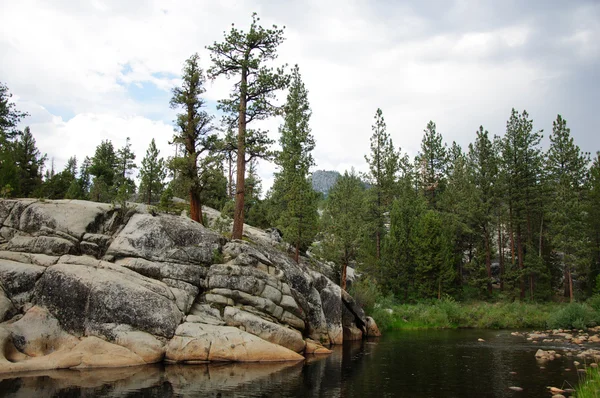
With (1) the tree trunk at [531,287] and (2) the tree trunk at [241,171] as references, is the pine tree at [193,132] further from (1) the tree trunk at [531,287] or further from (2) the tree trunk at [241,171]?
(1) the tree trunk at [531,287]

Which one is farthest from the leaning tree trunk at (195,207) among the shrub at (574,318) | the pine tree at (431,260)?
the shrub at (574,318)

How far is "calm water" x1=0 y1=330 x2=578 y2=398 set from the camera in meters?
15.3

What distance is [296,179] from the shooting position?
37312 mm

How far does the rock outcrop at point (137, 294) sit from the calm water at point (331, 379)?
4.24 ft

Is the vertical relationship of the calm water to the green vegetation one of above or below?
above

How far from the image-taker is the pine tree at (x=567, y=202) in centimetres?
5094

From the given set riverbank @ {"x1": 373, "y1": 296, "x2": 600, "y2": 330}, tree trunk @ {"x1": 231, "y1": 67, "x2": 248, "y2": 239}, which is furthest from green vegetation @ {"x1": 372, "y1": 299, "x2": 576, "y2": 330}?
tree trunk @ {"x1": 231, "y1": 67, "x2": 248, "y2": 239}

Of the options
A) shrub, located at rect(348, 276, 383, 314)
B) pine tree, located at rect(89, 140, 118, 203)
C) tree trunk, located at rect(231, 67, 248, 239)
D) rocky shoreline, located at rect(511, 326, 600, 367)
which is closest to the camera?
rocky shoreline, located at rect(511, 326, 600, 367)

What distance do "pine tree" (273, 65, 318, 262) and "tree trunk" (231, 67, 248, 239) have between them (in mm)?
2583

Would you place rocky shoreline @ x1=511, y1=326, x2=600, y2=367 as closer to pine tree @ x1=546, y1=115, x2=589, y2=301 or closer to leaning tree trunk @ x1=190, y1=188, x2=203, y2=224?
pine tree @ x1=546, y1=115, x2=589, y2=301

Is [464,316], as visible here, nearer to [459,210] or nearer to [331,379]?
[459,210]

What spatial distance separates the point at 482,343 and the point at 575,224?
28972 millimetres

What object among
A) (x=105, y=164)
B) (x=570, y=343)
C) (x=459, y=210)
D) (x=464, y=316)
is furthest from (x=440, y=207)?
(x=105, y=164)

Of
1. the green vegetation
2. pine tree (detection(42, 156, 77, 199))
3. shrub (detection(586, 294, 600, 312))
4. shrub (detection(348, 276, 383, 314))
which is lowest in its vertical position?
the green vegetation
